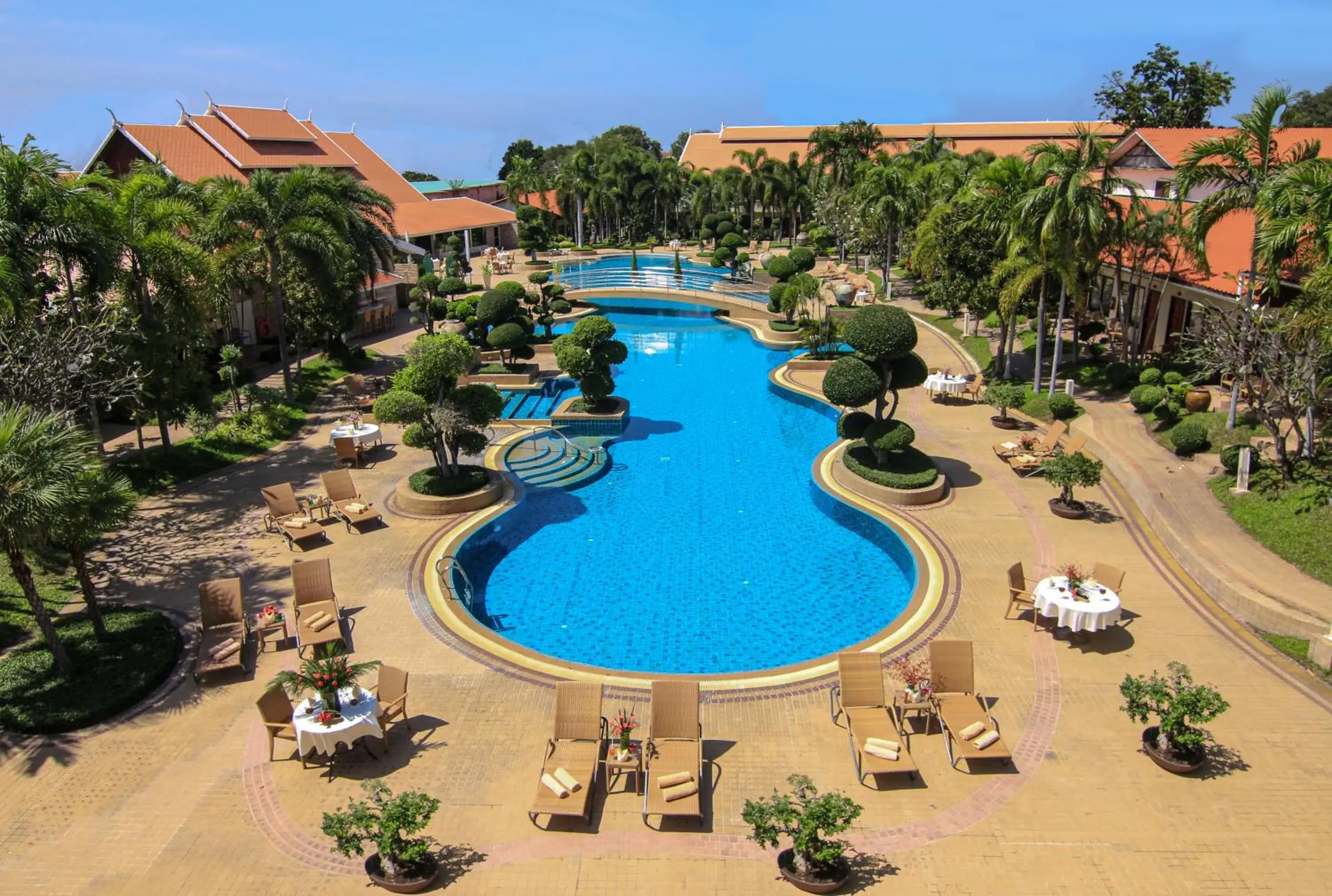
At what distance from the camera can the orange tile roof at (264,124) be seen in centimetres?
4975

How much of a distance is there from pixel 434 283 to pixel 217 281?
47.6 feet

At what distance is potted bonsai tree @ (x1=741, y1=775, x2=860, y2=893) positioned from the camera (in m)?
9.20

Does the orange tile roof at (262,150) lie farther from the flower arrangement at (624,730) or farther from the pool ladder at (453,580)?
the flower arrangement at (624,730)

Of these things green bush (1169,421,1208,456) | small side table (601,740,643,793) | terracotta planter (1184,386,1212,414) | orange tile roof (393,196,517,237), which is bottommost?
small side table (601,740,643,793)

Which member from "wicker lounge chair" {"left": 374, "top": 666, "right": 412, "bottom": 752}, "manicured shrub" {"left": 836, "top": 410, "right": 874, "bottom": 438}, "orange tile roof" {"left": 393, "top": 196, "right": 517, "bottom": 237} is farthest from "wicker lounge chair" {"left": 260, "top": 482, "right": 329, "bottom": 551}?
"orange tile roof" {"left": 393, "top": 196, "right": 517, "bottom": 237}

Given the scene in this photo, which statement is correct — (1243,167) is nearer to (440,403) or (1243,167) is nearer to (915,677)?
(915,677)

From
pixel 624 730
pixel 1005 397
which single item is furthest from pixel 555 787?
pixel 1005 397

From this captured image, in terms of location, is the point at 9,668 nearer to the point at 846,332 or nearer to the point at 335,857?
the point at 335,857

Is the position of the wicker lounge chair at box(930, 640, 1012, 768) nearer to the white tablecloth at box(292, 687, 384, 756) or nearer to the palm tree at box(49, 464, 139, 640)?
the white tablecloth at box(292, 687, 384, 756)

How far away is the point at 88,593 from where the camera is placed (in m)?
13.9

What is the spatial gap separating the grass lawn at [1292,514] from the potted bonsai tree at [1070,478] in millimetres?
2845

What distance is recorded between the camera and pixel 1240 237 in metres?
28.3

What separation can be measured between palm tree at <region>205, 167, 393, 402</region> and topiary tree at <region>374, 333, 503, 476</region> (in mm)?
9424

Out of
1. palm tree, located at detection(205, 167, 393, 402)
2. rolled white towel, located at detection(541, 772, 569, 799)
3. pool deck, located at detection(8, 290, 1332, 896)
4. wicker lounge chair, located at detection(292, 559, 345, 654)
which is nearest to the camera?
pool deck, located at detection(8, 290, 1332, 896)
